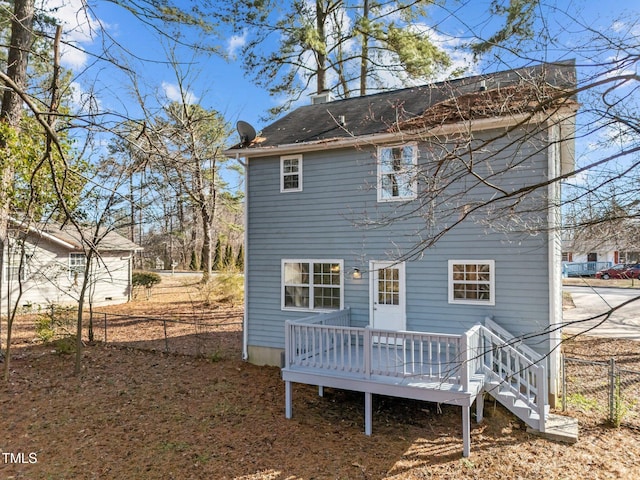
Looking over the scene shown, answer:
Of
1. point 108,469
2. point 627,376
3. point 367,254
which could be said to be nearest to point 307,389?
point 367,254

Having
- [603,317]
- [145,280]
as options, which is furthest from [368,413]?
[145,280]

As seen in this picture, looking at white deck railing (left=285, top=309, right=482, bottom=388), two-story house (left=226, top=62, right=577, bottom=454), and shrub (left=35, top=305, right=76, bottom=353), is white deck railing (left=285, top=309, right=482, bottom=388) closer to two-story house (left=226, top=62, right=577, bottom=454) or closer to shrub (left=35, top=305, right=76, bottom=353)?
two-story house (left=226, top=62, right=577, bottom=454)

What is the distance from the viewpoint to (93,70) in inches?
149

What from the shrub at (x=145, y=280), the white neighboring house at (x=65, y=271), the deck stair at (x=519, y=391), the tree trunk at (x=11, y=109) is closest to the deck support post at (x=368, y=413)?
the deck stair at (x=519, y=391)

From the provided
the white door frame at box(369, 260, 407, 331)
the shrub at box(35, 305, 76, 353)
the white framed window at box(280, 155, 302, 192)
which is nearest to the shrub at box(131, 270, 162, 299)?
the shrub at box(35, 305, 76, 353)

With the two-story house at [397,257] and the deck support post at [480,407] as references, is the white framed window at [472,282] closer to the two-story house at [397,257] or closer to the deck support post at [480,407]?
the two-story house at [397,257]

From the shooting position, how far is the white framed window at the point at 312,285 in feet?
27.5

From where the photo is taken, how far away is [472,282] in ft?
23.6

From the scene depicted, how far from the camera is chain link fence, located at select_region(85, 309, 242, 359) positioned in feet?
32.7

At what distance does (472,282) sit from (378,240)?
2002 mm

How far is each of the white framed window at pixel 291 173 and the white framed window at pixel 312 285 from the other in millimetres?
1704

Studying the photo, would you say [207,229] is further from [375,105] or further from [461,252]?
[461,252]

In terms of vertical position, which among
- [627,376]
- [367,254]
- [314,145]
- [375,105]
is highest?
[375,105]

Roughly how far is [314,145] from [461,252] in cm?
379
